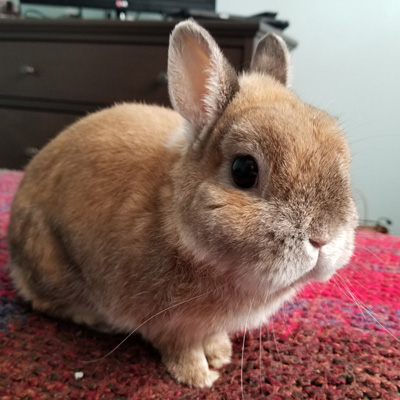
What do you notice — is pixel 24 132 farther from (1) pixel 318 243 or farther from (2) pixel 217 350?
(1) pixel 318 243

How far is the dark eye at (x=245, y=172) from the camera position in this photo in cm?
70

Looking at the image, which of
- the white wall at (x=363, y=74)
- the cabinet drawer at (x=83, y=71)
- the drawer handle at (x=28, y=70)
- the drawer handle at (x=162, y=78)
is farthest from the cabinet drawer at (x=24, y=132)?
the white wall at (x=363, y=74)

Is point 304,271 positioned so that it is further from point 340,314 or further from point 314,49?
point 314,49

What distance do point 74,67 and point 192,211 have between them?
1783 mm

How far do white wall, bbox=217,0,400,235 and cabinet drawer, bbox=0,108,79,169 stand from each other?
1341 mm

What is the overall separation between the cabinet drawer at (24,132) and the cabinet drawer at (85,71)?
10 cm

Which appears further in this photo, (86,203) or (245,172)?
(86,203)

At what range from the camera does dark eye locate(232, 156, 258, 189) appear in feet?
2.29

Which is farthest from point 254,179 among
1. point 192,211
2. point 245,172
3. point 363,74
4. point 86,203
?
point 363,74

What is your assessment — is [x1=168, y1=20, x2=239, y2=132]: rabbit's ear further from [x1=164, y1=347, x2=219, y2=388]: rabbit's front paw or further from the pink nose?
[x1=164, y1=347, x2=219, y2=388]: rabbit's front paw

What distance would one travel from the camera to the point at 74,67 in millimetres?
2260

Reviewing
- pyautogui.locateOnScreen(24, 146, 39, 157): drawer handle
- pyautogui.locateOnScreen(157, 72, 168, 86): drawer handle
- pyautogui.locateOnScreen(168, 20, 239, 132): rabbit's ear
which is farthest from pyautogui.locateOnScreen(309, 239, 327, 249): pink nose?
pyautogui.locateOnScreen(24, 146, 39, 157): drawer handle

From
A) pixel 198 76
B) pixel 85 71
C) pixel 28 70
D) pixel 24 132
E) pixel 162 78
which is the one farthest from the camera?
pixel 24 132

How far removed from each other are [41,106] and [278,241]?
2.08m
